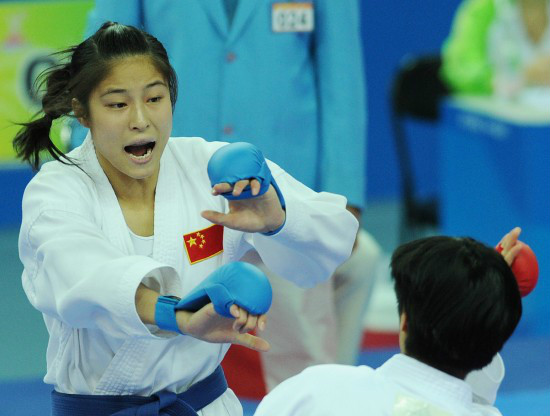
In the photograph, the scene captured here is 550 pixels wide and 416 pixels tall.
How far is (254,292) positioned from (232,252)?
0.54 m

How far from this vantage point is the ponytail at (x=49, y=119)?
2.15 meters

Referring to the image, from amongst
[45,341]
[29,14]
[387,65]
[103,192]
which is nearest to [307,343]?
[103,192]

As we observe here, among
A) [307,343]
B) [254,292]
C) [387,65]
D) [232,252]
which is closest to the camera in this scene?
[254,292]

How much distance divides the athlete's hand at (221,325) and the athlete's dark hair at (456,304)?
0.29 metres

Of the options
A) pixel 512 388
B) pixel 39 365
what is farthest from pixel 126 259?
pixel 39 365

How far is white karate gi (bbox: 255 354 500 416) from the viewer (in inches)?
72.4

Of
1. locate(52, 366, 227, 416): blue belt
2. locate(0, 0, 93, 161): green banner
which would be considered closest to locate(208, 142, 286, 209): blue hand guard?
locate(52, 366, 227, 416): blue belt

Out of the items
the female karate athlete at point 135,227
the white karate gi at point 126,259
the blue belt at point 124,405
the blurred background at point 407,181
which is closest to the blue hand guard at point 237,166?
the female karate athlete at point 135,227

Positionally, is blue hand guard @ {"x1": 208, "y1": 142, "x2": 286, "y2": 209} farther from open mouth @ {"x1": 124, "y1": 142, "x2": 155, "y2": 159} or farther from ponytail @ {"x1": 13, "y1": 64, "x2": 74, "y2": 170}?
ponytail @ {"x1": 13, "y1": 64, "x2": 74, "y2": 170}

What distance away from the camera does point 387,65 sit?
25.3ft

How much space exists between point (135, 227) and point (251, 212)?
268 mm

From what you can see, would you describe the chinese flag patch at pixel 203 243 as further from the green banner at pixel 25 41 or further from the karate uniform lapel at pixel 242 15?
the green banner at pixel 25 41

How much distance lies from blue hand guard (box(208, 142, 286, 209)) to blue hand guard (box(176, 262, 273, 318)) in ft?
0.64

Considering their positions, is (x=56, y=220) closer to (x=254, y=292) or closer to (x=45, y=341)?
(x=254, y=292)
